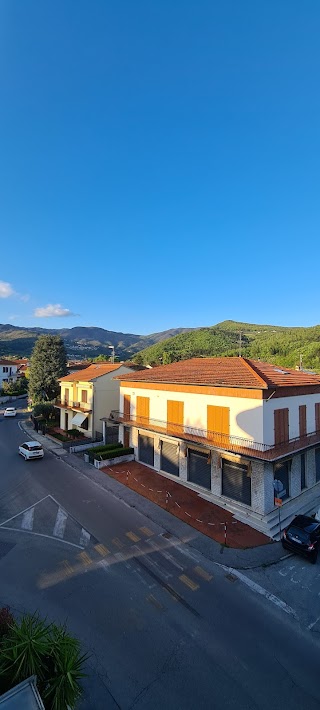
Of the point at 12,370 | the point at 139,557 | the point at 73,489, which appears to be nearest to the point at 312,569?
the point at 139,557

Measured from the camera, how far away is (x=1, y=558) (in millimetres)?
12578

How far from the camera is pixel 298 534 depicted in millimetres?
13391

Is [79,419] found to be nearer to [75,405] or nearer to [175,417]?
[75,405]

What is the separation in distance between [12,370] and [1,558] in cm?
7614

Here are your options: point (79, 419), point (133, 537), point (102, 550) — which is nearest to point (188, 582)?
point (133, 537)

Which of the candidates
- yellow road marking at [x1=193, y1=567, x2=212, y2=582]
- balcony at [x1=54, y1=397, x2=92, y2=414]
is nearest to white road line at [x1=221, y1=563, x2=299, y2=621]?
yellow road marking at [x1=193, y1=567, x2=212, y2=582]

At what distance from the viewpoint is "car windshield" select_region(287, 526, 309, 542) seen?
1315 cm

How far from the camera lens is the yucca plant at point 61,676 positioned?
5.76 meters

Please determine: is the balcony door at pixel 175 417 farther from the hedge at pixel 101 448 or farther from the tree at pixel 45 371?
the tree at pixel 45 371

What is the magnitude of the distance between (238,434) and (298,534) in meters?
5.47

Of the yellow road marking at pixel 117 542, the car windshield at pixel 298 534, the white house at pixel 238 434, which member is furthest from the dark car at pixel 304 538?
the yellow road marking at pixel 117 542

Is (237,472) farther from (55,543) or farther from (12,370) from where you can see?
(12,370)

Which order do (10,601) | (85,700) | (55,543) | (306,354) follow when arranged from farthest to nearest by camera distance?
(306,354)
(55,543)
(10,601)
(85,700)

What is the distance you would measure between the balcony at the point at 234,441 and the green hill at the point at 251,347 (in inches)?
1856
